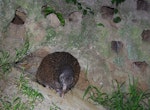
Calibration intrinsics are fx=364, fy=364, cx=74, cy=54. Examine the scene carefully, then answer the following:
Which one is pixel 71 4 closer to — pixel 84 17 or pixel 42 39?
pixel 84 17

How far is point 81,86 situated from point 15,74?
4.62ft

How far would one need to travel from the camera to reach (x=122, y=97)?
7.23 m

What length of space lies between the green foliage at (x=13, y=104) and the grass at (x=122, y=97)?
4.76 ft

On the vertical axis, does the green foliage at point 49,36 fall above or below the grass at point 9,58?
above

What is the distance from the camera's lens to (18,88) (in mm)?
6340

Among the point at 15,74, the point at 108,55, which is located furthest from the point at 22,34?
the point at 108,55

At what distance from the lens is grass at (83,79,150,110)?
7.07 meters

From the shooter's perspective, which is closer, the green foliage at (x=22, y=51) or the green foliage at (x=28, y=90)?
the green foliage at (x=28, y=90)

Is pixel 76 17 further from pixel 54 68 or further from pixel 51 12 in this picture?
pixel 54 68

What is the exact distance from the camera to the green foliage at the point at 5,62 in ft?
21.7

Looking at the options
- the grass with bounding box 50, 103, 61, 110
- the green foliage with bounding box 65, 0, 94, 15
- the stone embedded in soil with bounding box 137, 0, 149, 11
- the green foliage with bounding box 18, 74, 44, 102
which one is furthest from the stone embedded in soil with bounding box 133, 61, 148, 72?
the green foliage with bounding box 18, 74, 44, 102

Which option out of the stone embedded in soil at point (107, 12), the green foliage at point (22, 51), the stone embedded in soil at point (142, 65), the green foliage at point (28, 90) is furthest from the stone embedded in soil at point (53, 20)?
the stone embedded in soil at point (142, 65)

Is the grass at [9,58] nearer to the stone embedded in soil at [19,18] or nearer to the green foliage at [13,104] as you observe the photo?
the stone embedded in soil at [19,18]

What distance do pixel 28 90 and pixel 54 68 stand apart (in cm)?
72
